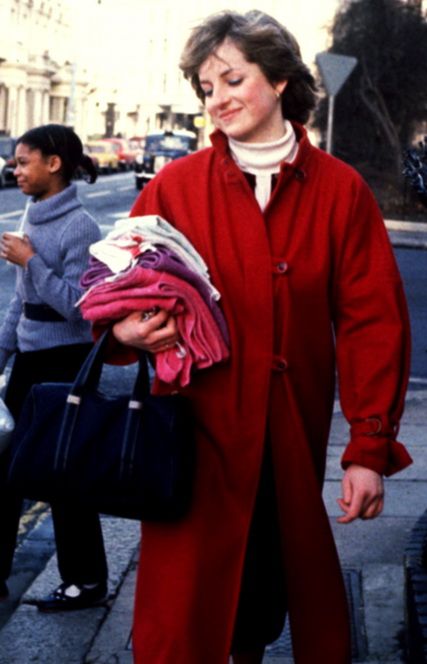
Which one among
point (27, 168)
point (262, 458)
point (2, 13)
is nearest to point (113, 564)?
point (27, 168)

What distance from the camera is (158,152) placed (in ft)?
187

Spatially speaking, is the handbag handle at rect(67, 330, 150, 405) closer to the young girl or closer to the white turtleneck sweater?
the white turtleneck sweater

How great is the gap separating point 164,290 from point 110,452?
327 mm

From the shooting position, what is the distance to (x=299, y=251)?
3166 millimetres

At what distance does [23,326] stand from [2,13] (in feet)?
272

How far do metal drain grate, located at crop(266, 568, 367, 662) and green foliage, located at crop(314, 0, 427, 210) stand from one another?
35.7m

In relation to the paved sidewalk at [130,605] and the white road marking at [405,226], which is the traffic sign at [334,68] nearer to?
the white road marking at [405,226]

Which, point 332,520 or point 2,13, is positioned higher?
point 332,520

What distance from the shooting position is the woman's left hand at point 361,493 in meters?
3.11

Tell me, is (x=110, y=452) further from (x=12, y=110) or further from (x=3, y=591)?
(x=12, y=110)

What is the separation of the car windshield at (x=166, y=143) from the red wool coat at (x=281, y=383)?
56.0 m

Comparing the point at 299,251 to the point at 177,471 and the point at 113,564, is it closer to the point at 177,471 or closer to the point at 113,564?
the point at 177,471

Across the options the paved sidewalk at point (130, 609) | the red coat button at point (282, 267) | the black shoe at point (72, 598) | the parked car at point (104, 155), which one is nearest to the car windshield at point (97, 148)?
the parked car at point (104, 155)

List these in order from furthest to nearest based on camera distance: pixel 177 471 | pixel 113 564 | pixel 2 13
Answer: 1. pixel 2 13
2. pixel 113 564
3. pixel 177 471
